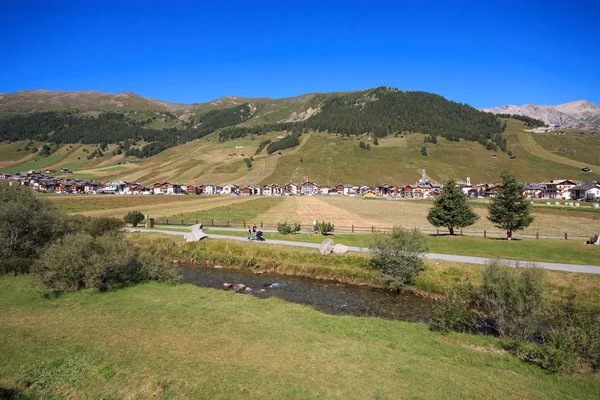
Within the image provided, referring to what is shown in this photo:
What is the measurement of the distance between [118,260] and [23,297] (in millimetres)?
5092

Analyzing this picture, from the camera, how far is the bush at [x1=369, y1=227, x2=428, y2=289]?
1021 inches

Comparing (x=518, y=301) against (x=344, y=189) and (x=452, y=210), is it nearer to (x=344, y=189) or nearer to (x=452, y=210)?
(x=452, y=210)

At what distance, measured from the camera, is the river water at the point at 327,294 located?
21.5m

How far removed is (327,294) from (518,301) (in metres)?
13.5

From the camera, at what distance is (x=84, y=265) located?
20.9 metres

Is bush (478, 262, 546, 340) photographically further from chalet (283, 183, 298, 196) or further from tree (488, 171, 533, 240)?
chalet (283, 183, 298, 196)

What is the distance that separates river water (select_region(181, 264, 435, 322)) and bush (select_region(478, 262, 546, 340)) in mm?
5075

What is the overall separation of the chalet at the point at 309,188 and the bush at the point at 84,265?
14837 centimetres

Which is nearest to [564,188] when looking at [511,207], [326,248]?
[511,207]

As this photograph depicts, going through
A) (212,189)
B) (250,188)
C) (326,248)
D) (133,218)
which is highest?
(250,188)

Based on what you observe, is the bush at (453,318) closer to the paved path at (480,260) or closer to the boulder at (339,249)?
the paved path at (480,260)

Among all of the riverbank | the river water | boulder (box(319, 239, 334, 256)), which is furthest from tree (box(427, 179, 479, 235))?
the river water

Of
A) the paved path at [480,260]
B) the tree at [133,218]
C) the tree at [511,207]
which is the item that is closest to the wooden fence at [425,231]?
the tree at [511,207]

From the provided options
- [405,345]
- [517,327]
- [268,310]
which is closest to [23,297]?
[268,310]
